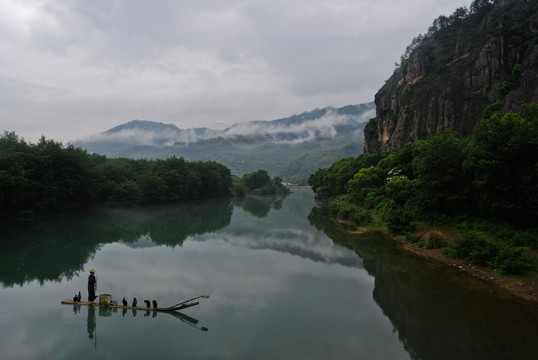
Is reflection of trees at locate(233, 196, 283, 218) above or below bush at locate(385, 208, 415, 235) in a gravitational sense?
below

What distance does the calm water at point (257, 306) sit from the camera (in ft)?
40.8

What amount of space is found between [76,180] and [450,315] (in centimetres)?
5329

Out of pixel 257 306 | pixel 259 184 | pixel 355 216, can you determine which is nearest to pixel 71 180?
pixel 355 216

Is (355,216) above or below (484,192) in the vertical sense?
below

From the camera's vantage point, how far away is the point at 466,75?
60.1 metres

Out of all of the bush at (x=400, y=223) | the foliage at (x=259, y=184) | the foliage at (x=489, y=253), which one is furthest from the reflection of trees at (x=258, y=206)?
the foliage at (x=489, y=253)

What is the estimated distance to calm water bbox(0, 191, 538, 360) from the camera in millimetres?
12422

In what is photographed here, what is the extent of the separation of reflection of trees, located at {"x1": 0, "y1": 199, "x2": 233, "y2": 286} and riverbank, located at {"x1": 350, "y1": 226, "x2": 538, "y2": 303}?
21589 millimetres

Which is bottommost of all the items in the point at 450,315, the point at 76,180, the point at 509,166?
the point at 450,315

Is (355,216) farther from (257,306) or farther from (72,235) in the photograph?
(72,235)

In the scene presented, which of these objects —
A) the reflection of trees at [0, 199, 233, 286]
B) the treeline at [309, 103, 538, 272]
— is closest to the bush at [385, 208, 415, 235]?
the treeline at [309, 103, 538, 272]

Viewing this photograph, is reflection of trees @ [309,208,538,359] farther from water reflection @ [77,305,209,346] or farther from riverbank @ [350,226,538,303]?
water reflection @ [77,305,209,346]

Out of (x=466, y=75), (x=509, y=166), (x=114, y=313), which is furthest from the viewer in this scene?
(x=466, y=75)

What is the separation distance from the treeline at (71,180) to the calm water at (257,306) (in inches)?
541
